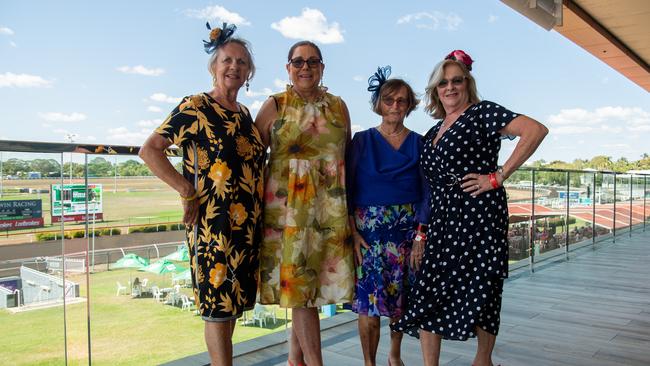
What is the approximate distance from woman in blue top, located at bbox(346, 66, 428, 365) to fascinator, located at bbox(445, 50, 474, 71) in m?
0.24

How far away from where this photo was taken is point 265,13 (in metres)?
97.8

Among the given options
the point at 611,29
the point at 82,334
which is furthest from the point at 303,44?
the point at 611,29

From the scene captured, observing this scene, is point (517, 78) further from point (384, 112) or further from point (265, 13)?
point (384, 112)

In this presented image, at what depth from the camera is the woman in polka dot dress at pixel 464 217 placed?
2049 mm

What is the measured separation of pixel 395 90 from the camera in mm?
2256

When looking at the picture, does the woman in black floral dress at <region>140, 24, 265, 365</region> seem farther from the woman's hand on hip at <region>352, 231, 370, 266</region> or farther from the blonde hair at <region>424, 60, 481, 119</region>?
the blonde hair at <region>424, 60, 481, 119</region>

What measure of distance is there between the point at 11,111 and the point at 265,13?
217 feet

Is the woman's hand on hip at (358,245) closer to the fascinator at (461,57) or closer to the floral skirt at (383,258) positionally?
the floral skirt at (383,258)

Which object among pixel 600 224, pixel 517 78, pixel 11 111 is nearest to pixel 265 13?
pixel 517 78

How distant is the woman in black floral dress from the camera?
5.92ft

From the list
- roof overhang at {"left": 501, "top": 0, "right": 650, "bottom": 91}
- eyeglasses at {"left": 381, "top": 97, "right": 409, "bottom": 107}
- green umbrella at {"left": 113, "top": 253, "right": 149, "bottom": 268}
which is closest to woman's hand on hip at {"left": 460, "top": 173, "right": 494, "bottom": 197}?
eyeglasses at {"left": 381, "top": 97, "right": 409, "bottom": 107}

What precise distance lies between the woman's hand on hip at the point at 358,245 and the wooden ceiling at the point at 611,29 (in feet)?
19.0

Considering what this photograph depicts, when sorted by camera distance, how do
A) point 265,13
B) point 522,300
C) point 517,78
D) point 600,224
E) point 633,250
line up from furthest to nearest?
point 265,13, point 517,78, point 600,224, point 633,250, point 522,300

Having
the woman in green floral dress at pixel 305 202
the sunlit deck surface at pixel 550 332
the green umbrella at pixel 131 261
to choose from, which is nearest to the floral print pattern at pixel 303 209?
the woman in green floral dress at pixel 305 202
